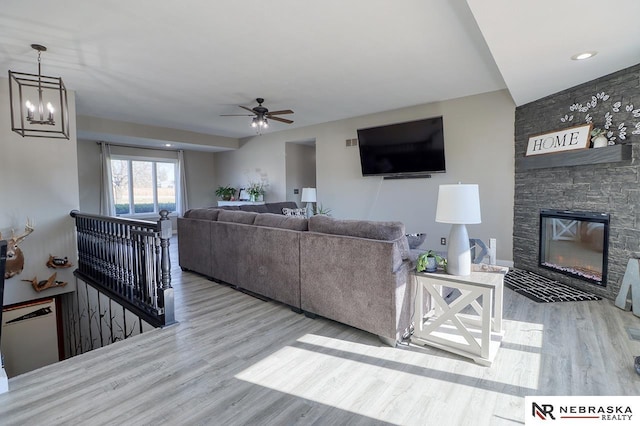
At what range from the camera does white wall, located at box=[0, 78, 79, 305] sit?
3.90 meters

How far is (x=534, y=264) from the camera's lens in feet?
14.2

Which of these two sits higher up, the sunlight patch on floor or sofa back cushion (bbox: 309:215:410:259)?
sofa back cushion (bbox: 309:215:410:259)

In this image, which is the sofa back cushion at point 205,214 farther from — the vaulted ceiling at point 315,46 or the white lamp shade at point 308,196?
the white lamp shade at point 308,196

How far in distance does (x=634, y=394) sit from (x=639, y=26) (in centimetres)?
252

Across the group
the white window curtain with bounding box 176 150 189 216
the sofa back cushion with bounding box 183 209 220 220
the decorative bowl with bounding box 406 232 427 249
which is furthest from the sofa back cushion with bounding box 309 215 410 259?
the white window curtain with bounding box 176 150 189 216

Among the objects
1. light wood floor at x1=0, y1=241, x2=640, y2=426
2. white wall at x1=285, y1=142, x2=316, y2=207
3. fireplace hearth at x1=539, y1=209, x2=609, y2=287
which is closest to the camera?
light wood floor at x1=0, y1=241, x2=640, y2=426

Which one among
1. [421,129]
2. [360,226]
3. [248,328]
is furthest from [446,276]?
[421,129]

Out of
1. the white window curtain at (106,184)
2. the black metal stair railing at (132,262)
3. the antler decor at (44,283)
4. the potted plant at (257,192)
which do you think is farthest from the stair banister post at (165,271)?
the white window curtain at (106,184)

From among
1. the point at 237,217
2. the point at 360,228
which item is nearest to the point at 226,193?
the point at 237,217

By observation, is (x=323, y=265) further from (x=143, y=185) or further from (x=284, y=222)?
(x=143, y=185)

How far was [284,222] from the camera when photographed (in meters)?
3.32

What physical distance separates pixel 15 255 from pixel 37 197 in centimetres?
79

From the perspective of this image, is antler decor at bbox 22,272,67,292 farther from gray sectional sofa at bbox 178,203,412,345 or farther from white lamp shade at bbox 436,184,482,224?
white lamp shade at bbox 436,184,482,224

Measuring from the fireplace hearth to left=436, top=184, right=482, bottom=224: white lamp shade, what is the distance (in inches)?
87.7
